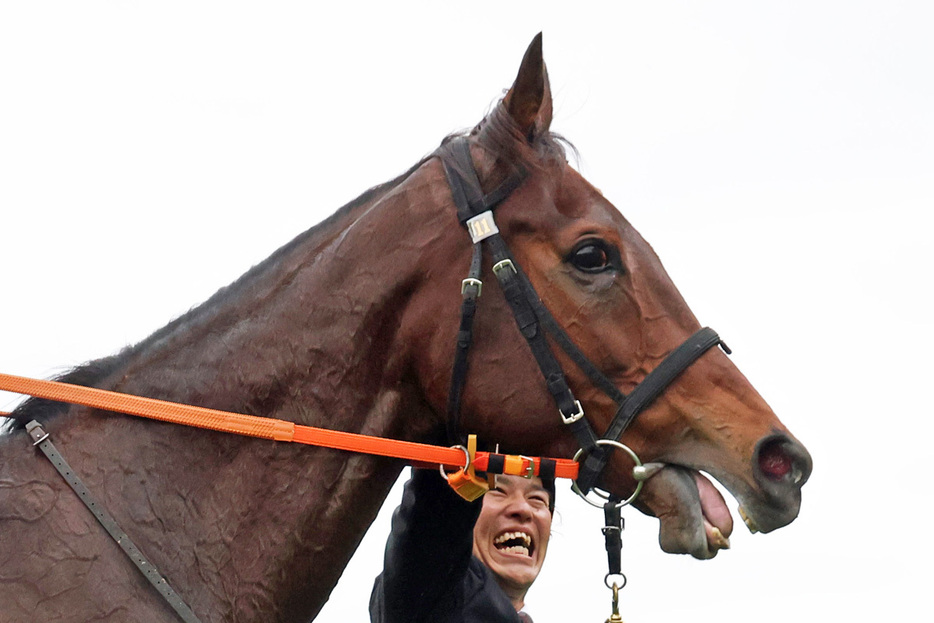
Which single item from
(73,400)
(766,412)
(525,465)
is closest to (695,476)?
(766,412)

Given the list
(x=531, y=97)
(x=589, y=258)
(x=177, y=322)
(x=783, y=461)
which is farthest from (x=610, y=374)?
(x=177, y=322)

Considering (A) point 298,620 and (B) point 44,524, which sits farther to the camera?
(A) point 298,620

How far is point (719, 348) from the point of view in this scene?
13.0 feet

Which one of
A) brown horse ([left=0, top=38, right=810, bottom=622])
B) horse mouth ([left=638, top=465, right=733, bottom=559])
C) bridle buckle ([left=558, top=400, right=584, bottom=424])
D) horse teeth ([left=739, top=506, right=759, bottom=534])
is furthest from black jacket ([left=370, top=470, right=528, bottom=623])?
horse teeth ([left=739, top=506, right=759, bottom=534])

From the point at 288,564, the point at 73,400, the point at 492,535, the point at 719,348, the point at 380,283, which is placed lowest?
the point at 492,535

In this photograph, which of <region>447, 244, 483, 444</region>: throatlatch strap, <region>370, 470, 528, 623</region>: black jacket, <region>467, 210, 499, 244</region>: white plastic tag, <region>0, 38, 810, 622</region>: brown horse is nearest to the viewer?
<region>0, 38, 810, 622</region>: brown horse

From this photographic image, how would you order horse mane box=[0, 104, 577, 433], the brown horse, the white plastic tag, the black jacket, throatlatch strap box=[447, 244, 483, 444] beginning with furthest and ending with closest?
the black jacket → the white plastic tag → throatlatch strap box=[447, 244, 483, 444] → horse mane box=[0, 104, 577, 433] → the brown horse

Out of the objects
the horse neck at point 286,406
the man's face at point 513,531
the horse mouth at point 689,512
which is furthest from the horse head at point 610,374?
the man's face at point 513,531

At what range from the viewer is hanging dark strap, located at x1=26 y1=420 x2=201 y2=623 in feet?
11.0

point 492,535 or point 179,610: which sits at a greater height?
point 179,610

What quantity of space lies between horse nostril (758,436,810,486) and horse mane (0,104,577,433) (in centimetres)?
140

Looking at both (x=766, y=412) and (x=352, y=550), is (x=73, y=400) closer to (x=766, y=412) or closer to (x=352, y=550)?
(x=352, y=550)

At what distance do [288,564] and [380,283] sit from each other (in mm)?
1090

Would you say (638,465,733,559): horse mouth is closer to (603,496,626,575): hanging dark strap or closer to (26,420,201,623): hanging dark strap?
(603,496,626,575): hanging dark strap
